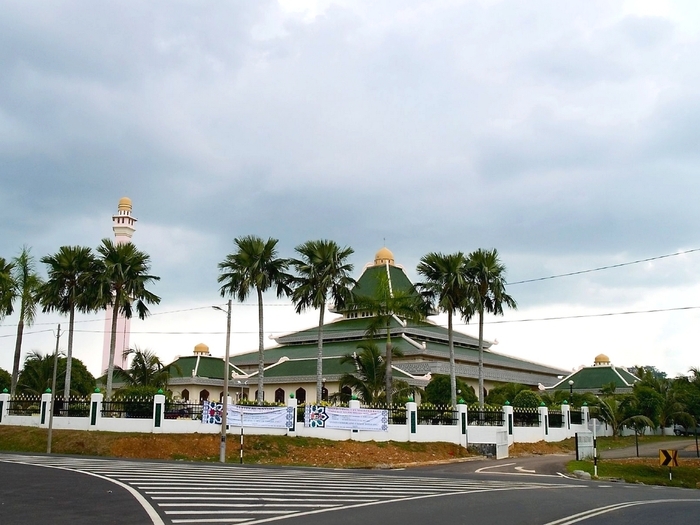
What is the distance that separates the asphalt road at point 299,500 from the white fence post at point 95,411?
14.0m

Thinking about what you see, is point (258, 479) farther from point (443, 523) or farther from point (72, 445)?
point (72, 445)

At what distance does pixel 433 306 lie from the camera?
4688 cm

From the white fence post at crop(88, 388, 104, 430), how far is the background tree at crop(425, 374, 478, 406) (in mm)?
23803

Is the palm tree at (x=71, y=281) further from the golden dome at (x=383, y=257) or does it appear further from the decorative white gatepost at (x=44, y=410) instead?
the golden dome at (x=383, y=257)

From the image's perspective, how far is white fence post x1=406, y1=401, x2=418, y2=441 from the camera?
132 ft

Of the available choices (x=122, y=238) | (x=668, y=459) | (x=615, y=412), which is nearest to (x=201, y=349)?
(x=122, y=238)

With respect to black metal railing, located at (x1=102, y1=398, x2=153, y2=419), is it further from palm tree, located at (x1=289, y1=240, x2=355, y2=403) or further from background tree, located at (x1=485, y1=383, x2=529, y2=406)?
background tree, located at (x1=485, y1=383, x2=529, y2=406)

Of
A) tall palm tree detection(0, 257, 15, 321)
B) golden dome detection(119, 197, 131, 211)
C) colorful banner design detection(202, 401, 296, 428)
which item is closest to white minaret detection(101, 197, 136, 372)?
golden dome detection(119, 197, 131, 211)

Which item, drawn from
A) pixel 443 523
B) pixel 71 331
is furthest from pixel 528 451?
pixel 443 523

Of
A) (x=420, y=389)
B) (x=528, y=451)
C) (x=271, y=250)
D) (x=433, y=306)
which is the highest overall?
(x=271, y=250)

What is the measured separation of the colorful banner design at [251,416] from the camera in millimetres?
37219

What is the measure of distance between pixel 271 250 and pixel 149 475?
24.3m

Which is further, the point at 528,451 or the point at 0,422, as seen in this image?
the point at 528,451

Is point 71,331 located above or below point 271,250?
below
